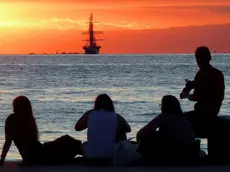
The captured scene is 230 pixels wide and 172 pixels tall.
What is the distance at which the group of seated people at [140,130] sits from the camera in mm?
10508

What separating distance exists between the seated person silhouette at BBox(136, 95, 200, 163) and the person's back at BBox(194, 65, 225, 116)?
47 centimetres

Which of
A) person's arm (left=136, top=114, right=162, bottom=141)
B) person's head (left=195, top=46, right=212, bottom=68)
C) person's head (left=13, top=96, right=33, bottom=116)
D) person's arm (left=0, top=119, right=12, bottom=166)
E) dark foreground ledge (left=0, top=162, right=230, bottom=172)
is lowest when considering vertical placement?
dark foreground ledge (left=0, top=162, right=230, bottom=172)

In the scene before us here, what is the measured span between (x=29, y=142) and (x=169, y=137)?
6.28 ft

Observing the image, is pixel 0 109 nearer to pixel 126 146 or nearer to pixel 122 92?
pixel 122 92

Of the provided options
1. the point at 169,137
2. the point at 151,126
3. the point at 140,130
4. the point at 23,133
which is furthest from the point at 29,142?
the point at 169,137

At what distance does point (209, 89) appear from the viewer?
10.9 metres

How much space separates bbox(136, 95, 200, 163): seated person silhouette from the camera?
34.3ft

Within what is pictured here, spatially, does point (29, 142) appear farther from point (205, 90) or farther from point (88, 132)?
point (205, 90)

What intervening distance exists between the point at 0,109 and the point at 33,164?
2505 cm

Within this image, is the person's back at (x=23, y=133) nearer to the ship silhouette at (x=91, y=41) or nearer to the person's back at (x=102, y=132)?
the person's back at (x=102, y=132)

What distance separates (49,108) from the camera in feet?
118

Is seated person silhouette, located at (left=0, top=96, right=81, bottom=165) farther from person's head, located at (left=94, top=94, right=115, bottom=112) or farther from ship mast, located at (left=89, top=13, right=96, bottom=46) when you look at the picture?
ship mast, located at (left=89, top=13, right=96, bottom=46)

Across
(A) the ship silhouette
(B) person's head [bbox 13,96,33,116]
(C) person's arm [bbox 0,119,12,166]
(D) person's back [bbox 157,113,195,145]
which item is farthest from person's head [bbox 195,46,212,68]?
(A) the ship silhouette

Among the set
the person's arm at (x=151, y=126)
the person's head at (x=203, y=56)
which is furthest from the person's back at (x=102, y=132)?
the person's head at (x=203, y=56)
